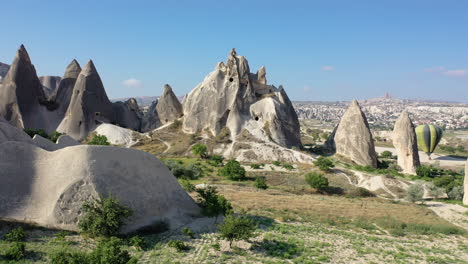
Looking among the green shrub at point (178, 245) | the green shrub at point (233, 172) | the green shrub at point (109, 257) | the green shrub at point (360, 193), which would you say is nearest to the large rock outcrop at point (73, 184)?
the green shrub at point (178, 245)

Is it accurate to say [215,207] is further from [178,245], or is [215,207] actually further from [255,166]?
[255,166]

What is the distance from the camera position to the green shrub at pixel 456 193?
1192 inches

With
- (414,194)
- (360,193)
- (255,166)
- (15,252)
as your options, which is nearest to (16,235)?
(15,252)

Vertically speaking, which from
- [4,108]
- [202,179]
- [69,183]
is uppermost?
[4,108]

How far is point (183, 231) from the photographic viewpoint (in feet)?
47.6

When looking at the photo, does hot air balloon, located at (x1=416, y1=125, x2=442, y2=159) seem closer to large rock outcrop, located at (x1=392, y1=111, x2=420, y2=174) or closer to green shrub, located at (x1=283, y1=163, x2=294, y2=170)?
large rock outcrop, located at (x1=392, y1=111, x2=420, y2=174)

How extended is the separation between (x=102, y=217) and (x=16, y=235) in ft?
10.1

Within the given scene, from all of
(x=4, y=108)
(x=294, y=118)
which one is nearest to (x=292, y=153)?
(x=294, y=118)

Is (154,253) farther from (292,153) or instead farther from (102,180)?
(292,153)

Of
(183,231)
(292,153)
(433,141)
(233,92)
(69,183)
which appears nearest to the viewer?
(69,183)

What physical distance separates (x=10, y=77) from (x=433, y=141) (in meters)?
68.6

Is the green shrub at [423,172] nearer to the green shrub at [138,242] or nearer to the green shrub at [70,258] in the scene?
the green shrub at [138,242]

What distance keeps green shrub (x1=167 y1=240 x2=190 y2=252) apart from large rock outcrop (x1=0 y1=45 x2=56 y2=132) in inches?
1615

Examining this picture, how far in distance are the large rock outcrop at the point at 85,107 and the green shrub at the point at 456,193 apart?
45225 mm
